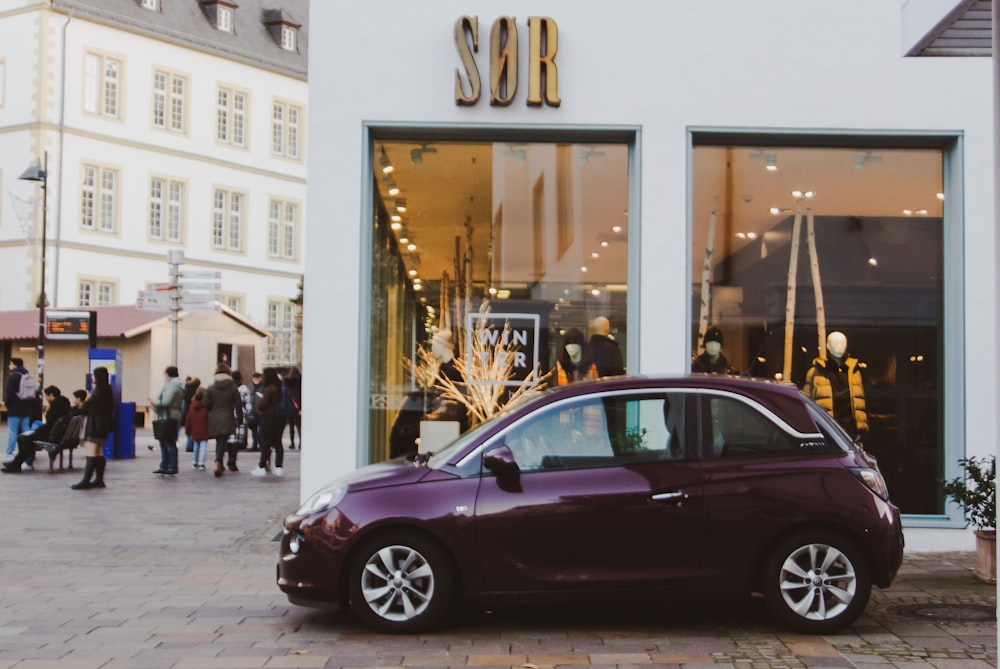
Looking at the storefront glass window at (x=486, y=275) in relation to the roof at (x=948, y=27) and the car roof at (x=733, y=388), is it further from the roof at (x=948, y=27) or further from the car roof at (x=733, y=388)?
the roof at (x=948, y=27)

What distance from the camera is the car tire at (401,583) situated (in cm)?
758

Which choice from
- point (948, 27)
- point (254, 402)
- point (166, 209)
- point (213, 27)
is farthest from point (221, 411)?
point (213, 27)

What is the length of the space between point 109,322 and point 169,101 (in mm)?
12922

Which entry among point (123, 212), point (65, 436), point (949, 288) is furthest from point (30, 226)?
point (949, 288)

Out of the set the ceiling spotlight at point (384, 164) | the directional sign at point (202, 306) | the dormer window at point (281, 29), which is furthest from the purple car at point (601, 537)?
the dormer window at point (281, 29)

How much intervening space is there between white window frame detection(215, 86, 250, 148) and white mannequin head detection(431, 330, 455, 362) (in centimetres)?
4159

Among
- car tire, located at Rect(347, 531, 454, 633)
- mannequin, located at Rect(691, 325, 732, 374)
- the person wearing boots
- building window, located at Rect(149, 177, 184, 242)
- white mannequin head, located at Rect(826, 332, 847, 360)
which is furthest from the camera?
building window, located at Rect(149, 177, 184, 242)

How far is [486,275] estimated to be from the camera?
12648mm

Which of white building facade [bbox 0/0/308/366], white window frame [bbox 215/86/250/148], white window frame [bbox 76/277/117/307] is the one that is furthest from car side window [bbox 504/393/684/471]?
white window frame [bbox 215/86/250/148]

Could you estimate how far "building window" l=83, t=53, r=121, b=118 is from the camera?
4669 cm

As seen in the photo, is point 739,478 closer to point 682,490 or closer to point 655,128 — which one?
point 682,490

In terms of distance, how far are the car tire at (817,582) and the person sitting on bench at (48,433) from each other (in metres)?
15.0

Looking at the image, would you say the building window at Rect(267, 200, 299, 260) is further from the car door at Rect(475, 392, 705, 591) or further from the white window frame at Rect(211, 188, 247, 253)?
the car door at Rect(475, 392, 705, 591)

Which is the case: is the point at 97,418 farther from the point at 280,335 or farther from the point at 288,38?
the point at 288,38
